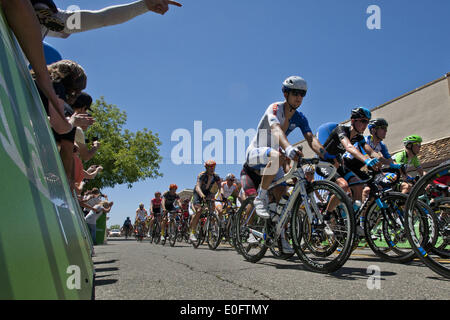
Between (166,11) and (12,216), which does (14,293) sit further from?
(166,11)

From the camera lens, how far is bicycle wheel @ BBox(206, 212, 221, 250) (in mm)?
7734

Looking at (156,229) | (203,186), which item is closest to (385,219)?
(203,186)

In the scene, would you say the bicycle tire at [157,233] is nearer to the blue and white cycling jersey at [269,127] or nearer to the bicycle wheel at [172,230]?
the bicycle wheel at [172,230]

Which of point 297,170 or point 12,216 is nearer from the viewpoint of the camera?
point 12,216

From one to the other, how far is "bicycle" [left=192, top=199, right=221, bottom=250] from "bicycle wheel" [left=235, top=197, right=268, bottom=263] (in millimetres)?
2795

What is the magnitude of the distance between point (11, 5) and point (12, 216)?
1.04 meters

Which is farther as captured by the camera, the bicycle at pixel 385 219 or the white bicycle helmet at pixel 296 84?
the white bicycle helmet at pixel 296 84

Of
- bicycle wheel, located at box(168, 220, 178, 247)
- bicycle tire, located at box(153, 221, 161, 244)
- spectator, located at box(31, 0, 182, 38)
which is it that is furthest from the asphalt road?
bicycle tire, located at box(153, 221, 161, 244)

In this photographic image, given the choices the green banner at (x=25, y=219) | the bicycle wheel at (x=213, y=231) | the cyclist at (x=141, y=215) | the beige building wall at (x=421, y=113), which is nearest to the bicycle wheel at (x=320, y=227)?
the green banner at (x=25, y=219)

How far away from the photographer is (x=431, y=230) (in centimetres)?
349

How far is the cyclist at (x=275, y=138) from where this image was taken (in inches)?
161

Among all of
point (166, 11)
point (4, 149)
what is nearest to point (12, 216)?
point (4, 149)

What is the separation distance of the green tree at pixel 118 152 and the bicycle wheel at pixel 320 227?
86.9 ft
